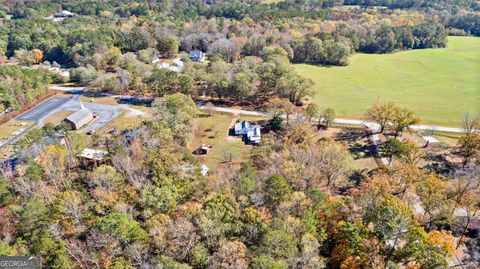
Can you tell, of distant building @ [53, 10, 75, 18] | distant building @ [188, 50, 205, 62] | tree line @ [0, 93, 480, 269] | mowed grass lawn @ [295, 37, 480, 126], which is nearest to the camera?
tree line @ [0, 93, 480, 269]

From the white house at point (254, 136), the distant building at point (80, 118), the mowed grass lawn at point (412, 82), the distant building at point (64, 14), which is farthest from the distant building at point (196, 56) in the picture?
the distant building at point (64, 14)

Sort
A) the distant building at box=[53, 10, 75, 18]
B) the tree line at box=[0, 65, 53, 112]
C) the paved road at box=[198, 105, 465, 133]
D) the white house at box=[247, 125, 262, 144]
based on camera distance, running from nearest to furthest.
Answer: the white house at box=[247, 125, 262, 144]
the paved road at box=[198, 105, 465, 133]
the tree line at box=[0, 65, 53, 112]
the distant building at box=[53, 10, 75, 18]

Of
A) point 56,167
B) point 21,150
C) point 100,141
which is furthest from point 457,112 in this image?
point 21,150

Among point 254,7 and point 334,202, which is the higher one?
point 254,7

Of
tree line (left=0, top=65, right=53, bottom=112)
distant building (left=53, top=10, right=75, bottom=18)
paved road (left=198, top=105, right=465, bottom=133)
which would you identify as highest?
distant building (left=53, top=10, right=75, bottom=18)

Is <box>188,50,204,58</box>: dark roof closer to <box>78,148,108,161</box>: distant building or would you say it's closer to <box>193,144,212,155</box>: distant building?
<box>193,144,212,155</box>: distant building

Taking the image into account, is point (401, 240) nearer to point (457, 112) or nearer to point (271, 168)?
point (271, 168)

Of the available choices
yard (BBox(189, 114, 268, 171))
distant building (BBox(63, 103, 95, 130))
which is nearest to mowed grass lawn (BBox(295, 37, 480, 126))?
yard (BBox(189, 114, 268, 171))
